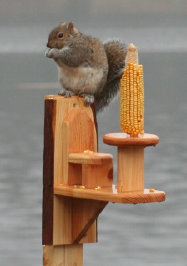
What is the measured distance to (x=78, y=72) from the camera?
5203 mm

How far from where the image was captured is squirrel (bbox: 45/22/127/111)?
5.16 m

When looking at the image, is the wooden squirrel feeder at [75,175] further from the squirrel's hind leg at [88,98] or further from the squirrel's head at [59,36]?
the squirrel's head at [59,36]

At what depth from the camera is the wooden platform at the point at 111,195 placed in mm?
4805

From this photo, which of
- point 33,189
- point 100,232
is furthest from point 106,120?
point 100,232

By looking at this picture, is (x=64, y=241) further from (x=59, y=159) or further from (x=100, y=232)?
(x=100, y=232)

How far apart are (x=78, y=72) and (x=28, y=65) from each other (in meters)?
13.4

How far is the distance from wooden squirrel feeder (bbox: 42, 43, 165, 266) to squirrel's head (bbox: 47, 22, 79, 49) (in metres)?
0.20

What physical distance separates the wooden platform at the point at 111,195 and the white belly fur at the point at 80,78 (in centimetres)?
37

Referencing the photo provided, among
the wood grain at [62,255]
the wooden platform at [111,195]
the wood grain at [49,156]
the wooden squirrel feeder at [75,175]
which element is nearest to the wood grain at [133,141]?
the wooden squirrel feeder at [75,175]

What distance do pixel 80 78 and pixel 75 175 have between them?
35cm

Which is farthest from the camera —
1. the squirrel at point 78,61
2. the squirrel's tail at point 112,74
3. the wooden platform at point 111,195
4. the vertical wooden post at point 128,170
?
the squirrel's tail at point 112,74

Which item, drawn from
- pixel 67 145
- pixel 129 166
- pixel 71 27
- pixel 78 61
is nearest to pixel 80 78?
pixel 78 61

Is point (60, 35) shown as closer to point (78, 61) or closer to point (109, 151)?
point (78, 61)

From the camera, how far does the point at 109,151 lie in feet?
32.2
